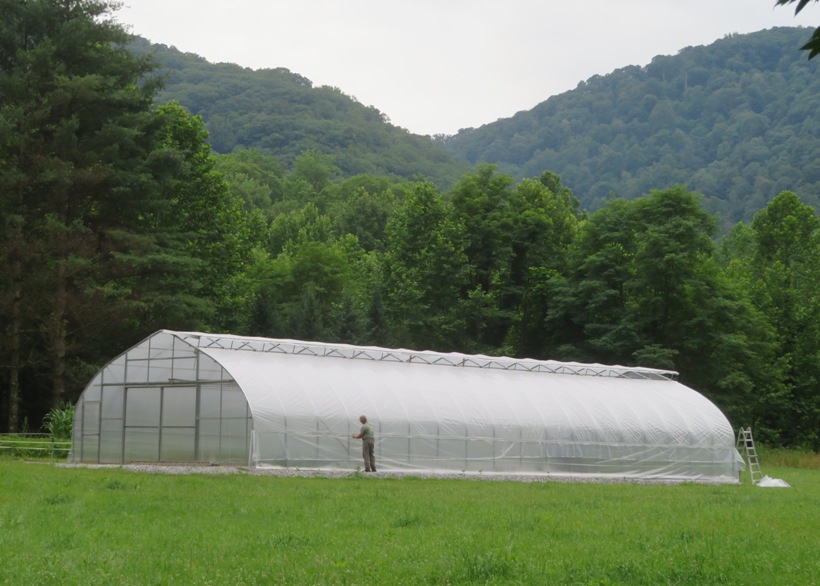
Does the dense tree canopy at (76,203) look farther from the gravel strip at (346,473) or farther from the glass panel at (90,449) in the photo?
the gravel strip at (346,473)

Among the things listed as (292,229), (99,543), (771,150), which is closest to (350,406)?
(99,543)

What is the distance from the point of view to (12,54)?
156 ft

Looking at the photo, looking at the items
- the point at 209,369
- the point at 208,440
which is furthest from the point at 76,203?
the point at 208,440

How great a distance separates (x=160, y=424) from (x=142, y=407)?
121cm

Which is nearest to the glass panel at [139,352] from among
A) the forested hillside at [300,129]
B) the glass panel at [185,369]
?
the glass panel at [185,369]

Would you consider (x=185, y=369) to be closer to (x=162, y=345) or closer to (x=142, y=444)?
(x=162, y=345)

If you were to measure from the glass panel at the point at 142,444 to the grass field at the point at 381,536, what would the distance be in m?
8.51

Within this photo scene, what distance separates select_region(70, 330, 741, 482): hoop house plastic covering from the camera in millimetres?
30484

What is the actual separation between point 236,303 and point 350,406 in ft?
93.9

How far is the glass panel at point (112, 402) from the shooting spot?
112 ft

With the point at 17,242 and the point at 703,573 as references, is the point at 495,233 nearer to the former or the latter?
the point at 17,242

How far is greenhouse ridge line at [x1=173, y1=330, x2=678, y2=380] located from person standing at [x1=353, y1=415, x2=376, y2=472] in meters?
5.26

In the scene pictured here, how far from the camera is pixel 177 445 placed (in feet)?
105

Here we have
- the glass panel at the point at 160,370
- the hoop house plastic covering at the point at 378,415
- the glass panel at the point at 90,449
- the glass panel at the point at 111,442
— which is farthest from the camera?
the glass panel at the point at 90,449
